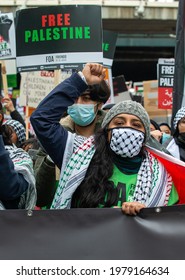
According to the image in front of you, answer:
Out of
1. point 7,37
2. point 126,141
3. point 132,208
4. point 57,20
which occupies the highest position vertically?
point 57,20

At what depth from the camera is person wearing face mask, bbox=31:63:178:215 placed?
10.0 feet

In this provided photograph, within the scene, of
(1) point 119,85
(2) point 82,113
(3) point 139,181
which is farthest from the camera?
(1) point 119,85

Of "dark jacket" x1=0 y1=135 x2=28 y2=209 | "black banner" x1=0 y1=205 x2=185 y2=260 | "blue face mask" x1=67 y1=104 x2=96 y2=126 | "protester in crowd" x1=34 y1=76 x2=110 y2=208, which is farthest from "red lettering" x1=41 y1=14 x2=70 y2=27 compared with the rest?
"black banner" x1=0 y1=205 x2=185 y2=260

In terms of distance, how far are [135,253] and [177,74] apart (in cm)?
228

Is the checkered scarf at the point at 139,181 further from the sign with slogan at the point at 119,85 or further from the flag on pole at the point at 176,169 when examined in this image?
the sign with slogan at the point at 119,85

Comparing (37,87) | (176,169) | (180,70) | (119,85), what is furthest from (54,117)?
(119,85)

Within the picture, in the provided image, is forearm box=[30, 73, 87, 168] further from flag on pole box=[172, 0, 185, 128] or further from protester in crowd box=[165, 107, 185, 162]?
flag on pole box=[172, 0, 185, 128]

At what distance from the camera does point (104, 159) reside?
3141 millimetres

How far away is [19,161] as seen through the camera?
3180mm

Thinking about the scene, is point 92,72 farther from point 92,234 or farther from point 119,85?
point 119,85

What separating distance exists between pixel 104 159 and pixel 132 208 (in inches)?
17.6

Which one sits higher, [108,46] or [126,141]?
[108,46]

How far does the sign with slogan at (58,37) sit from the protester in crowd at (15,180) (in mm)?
2969

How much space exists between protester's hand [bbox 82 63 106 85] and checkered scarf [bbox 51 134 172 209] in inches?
14.5
